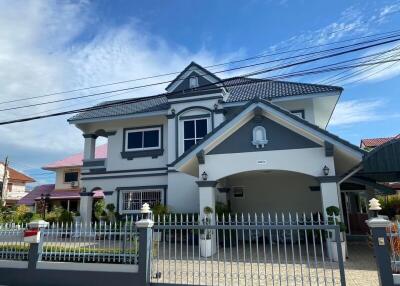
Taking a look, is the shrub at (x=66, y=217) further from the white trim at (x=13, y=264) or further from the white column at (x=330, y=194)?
the white column at (x=330, y=194)

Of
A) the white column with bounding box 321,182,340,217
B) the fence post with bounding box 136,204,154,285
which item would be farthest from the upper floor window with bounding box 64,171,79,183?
the white column with bounding box 321,182,340,217

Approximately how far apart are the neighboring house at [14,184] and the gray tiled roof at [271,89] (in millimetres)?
36558

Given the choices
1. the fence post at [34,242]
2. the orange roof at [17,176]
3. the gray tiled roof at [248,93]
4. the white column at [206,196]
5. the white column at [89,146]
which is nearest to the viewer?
the fence post at [34,242]

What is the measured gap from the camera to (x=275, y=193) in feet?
51.7

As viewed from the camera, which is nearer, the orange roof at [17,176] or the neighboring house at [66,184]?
the neighboring house at [66,184]

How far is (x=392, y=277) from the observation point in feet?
20.9

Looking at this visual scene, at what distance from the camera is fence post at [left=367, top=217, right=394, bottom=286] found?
6.38 metres

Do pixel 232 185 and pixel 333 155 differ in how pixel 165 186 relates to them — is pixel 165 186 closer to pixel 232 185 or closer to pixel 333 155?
pixel 232 185

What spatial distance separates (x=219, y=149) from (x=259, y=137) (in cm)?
152

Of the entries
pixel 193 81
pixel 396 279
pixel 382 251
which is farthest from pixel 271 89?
pixel 396 279

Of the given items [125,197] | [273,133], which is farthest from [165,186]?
[273,133]

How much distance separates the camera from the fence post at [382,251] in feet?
20.9

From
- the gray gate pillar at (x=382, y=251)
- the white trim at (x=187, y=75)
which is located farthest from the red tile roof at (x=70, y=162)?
the gray gate pillar at (x=382, y=251)

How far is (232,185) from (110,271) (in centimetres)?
906
